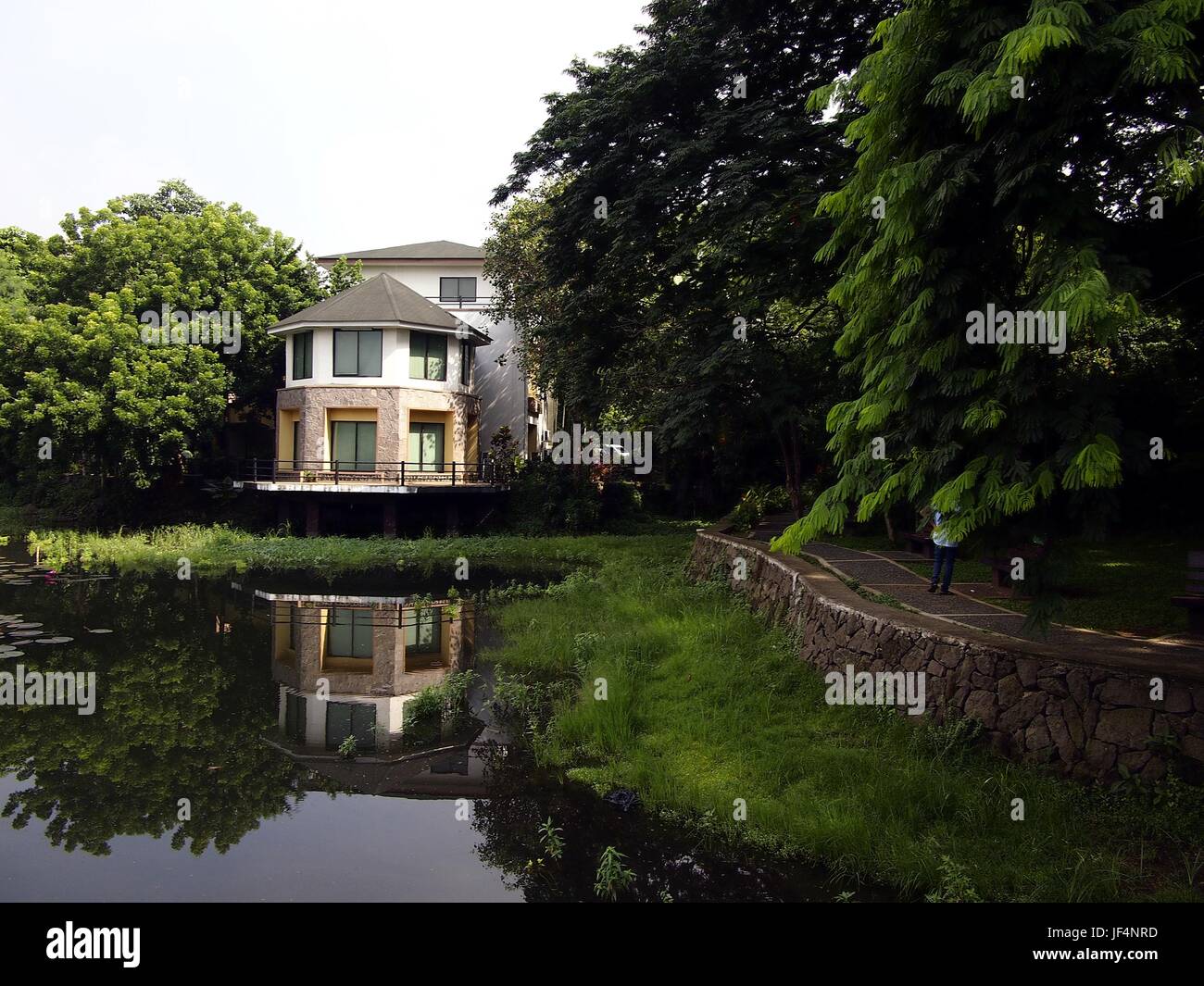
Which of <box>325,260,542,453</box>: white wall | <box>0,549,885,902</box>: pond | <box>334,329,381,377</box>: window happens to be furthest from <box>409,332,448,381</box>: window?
<box>0,549,885,902</box>: pond

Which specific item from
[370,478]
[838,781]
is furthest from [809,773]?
[370,478]

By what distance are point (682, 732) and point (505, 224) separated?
24116 mm

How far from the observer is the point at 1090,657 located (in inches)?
281

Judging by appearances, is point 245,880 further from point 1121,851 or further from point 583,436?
point 583,436

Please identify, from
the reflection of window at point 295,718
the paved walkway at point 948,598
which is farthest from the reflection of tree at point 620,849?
the paved walkway at point 948,598

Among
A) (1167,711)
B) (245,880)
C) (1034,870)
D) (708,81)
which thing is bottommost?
(245,880)

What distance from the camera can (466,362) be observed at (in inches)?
1297

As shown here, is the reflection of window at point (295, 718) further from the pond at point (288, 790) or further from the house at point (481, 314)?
the house at point (481, 314)

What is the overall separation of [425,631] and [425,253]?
2576cm

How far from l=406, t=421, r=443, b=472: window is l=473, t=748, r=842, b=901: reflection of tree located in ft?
78.5

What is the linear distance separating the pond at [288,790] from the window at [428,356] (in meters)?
17.1

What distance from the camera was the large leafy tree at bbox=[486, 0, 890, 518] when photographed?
16266 mm

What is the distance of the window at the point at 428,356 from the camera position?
30703 millimetres
